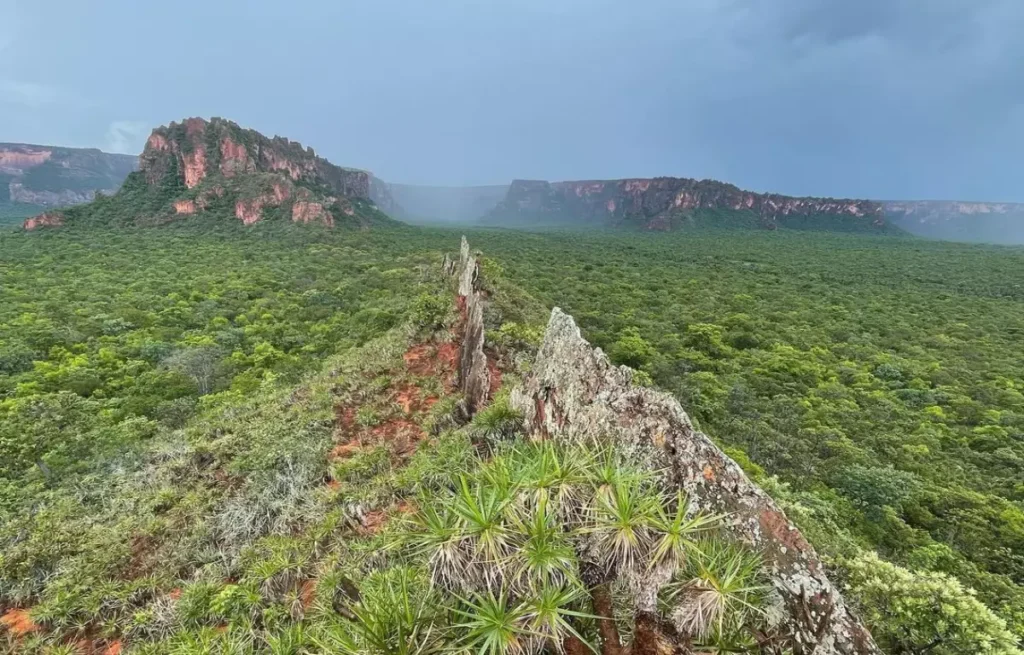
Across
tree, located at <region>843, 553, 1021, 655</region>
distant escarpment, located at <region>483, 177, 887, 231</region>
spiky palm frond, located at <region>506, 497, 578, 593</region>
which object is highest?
distant escarpment, located at <region>483, 177, 887, 231</region>

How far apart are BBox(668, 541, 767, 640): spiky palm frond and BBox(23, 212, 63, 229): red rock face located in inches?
3881

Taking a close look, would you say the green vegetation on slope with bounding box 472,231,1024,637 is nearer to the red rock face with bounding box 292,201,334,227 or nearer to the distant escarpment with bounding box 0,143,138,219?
the red rock face with bounding box 292,201,334,227

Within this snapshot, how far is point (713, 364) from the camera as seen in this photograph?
25906mm

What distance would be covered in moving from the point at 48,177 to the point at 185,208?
125 metres

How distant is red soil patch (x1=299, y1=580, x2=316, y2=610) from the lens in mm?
6941

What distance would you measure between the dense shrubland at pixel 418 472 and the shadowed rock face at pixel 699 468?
0.37 meters

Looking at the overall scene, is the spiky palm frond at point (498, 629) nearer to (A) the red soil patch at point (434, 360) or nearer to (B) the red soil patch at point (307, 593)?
(B) the red soil patch at point (307, 593)

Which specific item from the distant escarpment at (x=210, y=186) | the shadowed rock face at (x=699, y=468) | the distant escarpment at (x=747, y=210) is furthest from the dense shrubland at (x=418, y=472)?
the distant escarpment at (x=747, y=210)

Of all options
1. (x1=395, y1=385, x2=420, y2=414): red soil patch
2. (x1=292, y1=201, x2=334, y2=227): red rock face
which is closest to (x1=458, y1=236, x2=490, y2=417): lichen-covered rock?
(x1=395, y1=385, x2=420, y2=414): red soil patch

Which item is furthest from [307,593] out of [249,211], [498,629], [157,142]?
[157,142]

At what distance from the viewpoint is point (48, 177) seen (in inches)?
6033

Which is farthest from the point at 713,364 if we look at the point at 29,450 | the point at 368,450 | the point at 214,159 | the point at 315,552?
the point at 214,159

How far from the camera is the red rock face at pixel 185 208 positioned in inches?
3179

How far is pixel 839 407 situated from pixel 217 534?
23.5m
